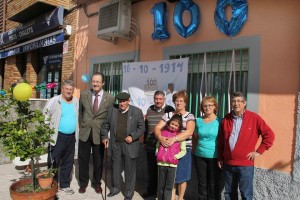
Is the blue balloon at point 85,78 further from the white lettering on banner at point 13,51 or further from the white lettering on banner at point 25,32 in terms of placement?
the white lettering on banner at point 13,51

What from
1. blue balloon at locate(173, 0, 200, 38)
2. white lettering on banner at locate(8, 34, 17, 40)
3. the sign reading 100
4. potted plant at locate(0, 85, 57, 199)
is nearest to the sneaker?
potted plant at locate(0, 85, 57, 199)

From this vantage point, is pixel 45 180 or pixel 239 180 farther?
pixel 45 180

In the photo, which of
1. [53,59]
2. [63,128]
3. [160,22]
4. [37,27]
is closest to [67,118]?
[63,128]

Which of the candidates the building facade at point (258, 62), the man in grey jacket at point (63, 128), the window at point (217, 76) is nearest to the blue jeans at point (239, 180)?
the building facade at point (258, 62)

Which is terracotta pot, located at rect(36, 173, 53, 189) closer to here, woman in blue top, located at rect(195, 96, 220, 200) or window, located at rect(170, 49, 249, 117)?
woman in blue top, located at rect(195, 96, 220, 200)

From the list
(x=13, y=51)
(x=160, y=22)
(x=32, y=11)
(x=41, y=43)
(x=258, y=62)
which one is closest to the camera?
(x=258, y=62)

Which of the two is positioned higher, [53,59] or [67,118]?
[53,59]

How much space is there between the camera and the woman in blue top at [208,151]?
372cm

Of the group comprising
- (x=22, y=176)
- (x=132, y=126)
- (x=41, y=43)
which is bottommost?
(x=22, y=176)

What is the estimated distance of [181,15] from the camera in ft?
16.5

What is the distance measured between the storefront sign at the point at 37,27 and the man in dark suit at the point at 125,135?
448 cm

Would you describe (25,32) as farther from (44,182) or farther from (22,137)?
(44,182)

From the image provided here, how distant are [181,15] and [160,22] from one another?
413 mm

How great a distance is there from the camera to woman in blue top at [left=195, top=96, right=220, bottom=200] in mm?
3717
